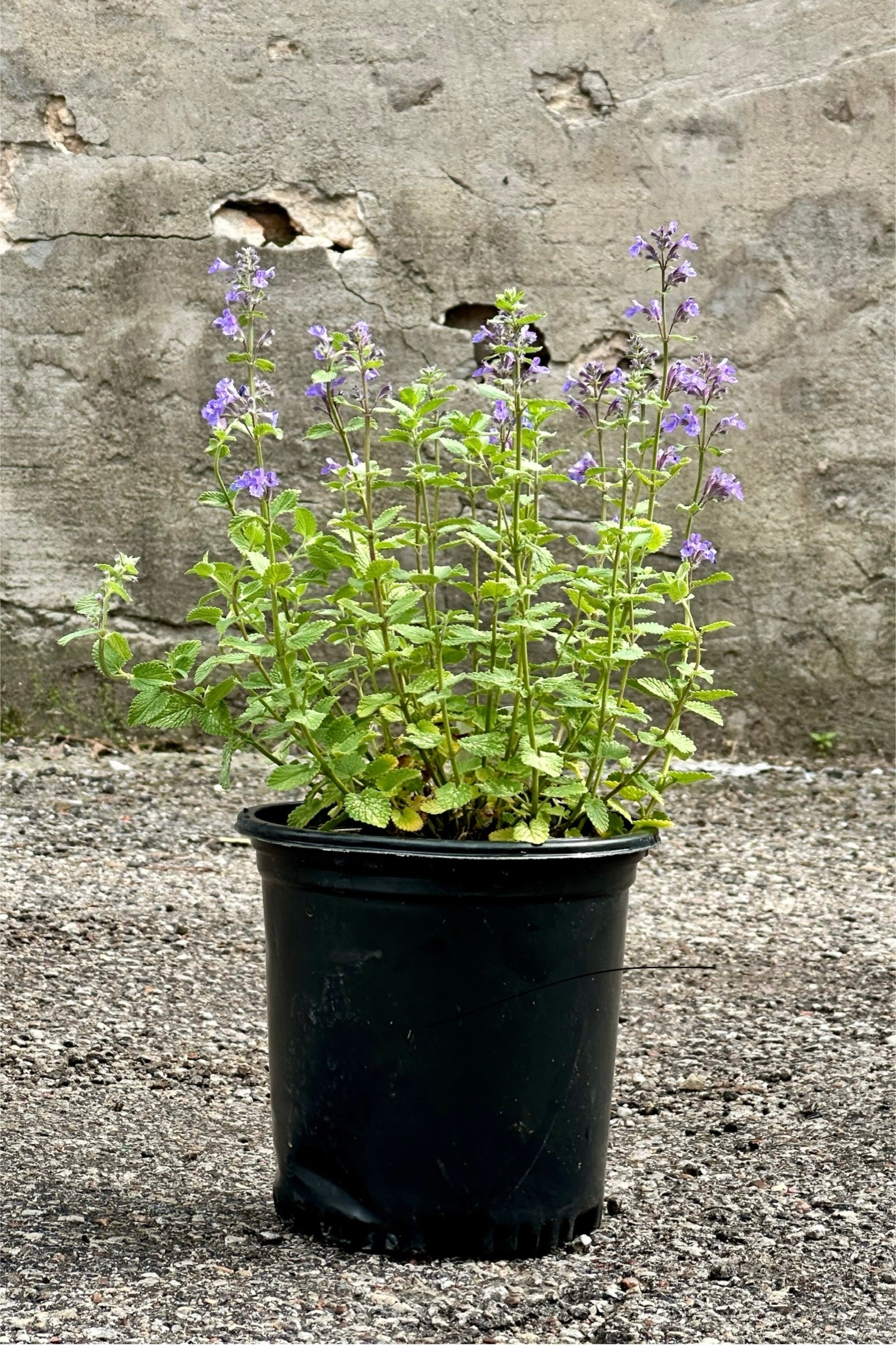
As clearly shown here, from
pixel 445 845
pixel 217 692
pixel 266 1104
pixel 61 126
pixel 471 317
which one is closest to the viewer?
pixel 445 845

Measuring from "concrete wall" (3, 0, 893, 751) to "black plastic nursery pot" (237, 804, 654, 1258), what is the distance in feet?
9.04

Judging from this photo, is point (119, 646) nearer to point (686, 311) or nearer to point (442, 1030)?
point (442, 1030)

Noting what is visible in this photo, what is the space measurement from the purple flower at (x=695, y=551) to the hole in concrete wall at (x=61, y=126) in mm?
3158

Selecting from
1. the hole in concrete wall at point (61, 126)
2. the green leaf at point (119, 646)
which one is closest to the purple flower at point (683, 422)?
the green leaf at point (119, 646)

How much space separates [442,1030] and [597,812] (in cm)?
31

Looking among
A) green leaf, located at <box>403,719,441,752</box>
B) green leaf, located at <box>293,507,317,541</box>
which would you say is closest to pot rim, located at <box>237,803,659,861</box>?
green leaf, located at <box>403,719,441,752</box>

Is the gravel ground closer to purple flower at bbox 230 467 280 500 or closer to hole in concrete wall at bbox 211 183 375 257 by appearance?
purple flower at bbox 230 467 280 500

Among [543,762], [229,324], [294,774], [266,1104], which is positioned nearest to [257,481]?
[229,324]

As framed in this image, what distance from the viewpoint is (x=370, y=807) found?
1505 mm

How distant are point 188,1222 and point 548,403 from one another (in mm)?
1067

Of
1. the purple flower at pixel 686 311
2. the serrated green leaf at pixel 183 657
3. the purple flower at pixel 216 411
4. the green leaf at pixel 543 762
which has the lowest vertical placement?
the green leaf at pixel 543 762

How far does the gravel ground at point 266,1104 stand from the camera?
140 centimetres

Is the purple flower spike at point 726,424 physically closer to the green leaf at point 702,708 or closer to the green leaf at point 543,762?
the green leaf at point 702,708

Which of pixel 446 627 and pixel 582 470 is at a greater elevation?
pixel 582 470
